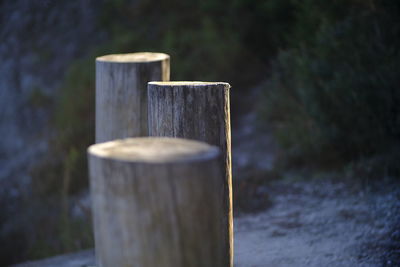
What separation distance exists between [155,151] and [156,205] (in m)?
0.21

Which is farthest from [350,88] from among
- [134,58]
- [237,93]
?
[237,93]

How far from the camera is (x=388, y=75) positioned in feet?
15.3

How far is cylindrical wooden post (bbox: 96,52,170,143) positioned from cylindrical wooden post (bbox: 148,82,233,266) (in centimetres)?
88

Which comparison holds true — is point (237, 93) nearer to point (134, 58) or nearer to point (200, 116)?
point (134, 58)

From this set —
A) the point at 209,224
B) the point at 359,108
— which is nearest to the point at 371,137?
the point at 359,108

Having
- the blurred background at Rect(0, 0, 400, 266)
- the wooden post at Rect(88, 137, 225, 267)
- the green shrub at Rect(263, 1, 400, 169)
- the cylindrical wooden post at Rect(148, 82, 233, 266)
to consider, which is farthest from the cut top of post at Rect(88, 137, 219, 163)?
the green shrub at Rect(263, 1, 400, 169)

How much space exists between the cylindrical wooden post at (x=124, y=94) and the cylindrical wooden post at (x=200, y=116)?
88 centimetres

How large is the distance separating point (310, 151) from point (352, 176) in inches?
29.9

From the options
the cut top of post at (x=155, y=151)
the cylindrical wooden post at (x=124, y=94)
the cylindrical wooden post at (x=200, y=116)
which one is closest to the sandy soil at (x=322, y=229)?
the cylindrical wooden post at (x=200, y=116)

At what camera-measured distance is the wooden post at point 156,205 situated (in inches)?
66.7

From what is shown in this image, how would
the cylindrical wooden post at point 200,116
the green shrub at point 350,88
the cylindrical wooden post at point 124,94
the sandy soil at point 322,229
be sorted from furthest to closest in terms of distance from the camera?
the green shrub at point 350,88, the cylindrical wooden post at point 124,94, the sandy soil at point 322,229, the cylindrical wooden post at point 200,116

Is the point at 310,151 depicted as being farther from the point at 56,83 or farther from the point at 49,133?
the point at 56,83

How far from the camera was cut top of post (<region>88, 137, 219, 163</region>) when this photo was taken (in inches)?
67.9

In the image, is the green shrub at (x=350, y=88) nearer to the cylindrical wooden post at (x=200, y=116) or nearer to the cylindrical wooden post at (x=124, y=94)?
the cylindrical wooden post at (x=124, y=94)
